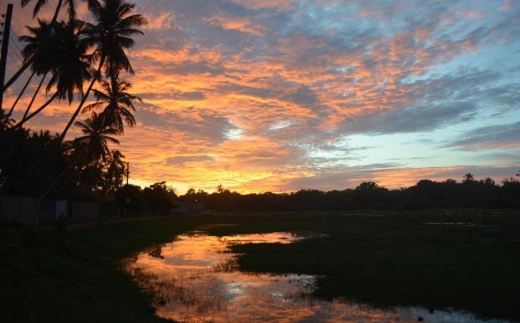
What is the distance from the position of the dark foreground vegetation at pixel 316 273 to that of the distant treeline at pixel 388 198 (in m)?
88.3

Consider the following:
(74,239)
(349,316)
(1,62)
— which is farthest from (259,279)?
(1,62)

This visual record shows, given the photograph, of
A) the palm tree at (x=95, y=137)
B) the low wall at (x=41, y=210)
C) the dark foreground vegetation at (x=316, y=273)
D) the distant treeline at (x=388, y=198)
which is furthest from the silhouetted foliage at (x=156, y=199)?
the distant treeline at (x=388, y=198)

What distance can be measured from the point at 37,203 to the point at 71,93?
952 cm

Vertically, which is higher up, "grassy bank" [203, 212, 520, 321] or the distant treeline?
the distant treeline

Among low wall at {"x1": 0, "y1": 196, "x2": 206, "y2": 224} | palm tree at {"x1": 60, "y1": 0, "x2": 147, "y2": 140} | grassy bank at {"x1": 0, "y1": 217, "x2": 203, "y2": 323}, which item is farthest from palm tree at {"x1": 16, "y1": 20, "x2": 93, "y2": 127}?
grassy bank at {"x1": 0, "y1": 217, "x2": 203, "y2": 323}

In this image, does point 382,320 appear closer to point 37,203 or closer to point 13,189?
point 37,203

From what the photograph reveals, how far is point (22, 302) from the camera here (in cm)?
987

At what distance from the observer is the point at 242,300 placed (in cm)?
1480

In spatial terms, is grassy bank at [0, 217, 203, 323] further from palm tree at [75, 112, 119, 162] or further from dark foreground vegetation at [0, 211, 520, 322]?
palm tree at [75, 112, 119, 162]

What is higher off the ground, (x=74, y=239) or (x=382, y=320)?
(x=74, y=239)

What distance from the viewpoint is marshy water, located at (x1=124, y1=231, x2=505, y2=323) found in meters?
12.3

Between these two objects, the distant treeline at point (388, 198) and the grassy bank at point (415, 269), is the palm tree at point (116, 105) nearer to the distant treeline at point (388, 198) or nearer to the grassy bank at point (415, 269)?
the grassy bank at point (415, 269)

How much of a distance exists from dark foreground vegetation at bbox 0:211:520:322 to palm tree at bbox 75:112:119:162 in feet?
52.5

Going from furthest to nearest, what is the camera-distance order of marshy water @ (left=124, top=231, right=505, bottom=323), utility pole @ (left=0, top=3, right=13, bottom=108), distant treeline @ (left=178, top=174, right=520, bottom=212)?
distant treeline @ (left=178, top=174, right=520, bottom=212) < utility pole @ (left=0, top=3, right=13, bottom=108) < marshy water @ (left=124, top=231, right=505, bottom=323)
